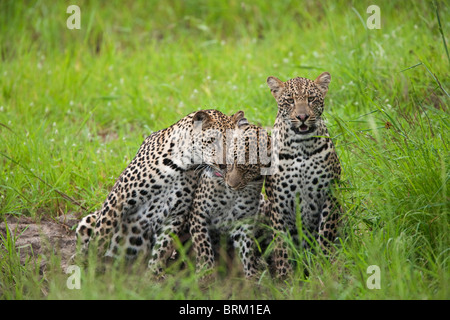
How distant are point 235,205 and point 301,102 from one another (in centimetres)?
Result: 105

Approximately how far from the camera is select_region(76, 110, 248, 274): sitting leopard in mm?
5234

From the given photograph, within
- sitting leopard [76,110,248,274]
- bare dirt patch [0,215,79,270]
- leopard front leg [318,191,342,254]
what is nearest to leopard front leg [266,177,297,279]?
leopard front leg [318,191,342,254]

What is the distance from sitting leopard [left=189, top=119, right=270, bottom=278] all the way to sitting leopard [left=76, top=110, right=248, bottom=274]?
0.15 m

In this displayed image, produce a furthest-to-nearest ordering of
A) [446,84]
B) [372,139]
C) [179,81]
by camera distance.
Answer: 1. [179,81]
2. [446,84]
3. [372,139]

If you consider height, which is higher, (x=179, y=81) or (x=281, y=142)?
(x=179, y=81)

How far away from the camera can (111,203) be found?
17.6 feet

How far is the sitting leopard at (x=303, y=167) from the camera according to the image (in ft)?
16.1

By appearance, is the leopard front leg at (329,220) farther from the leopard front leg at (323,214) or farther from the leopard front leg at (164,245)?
the leopard front leg at (164,245)

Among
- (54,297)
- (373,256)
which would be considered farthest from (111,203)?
(373,256)

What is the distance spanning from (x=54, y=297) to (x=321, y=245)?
207cm

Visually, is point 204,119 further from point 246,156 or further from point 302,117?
point 302,117

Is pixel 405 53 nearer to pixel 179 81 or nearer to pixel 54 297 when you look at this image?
pixel 179 81
